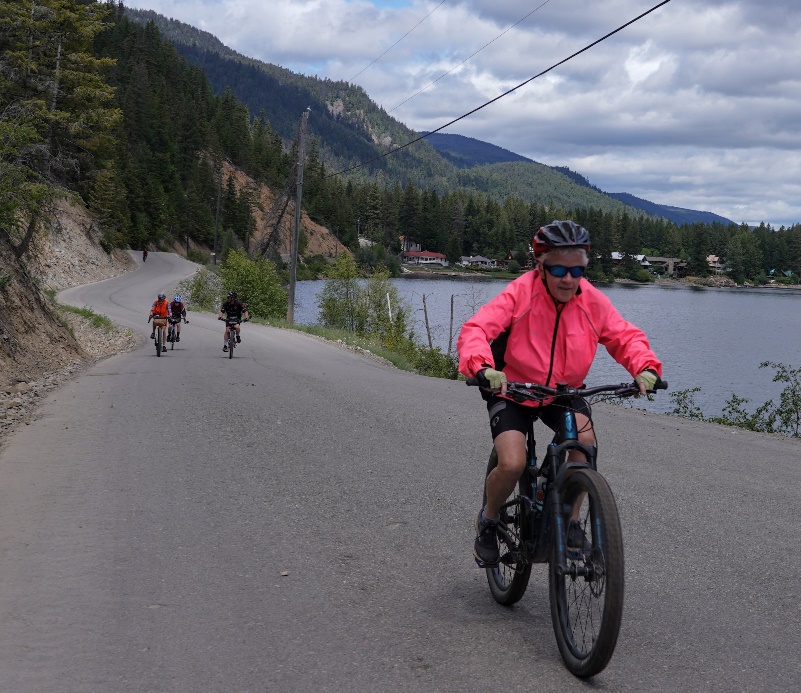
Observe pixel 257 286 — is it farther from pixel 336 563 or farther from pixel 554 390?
pixel 554 390

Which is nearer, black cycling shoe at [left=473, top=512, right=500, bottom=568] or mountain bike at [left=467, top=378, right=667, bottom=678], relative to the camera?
mountain bike at [left=467, top=378, right=667, bottom=678]

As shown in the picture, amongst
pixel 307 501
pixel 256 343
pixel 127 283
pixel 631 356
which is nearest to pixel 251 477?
pixel 307 501

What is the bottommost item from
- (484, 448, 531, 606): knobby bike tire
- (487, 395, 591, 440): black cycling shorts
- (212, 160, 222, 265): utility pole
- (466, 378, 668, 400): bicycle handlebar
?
(484, 448, 531, 606): knobby bike tire

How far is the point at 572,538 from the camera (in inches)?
154

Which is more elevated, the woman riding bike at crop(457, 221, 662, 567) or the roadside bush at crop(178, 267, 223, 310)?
the woman riding bike at crop(457, 221, 662, 567)

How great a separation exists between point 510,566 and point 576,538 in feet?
2.66

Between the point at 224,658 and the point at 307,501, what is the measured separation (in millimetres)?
3098

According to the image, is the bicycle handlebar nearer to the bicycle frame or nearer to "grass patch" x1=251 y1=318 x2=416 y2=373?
the bicycle frame

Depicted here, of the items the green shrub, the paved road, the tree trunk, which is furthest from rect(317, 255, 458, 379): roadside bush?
the green shrub

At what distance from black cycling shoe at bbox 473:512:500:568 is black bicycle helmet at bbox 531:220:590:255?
149 centimetres

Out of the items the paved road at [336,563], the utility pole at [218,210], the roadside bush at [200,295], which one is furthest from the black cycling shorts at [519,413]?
the utility pole at [218,210]

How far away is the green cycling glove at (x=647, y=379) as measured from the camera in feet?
13.3

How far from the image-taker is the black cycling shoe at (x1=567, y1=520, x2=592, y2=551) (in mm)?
3815

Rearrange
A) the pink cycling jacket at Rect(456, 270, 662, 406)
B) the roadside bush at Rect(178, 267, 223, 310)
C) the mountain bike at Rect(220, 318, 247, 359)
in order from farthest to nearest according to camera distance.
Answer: the roadside bush at Rect(178, 267, 223, 310)
the mountain bike at Rect(220, 318, 247, 359)
the pink cycling jacket at Rect(456, 270, 662, 406)
